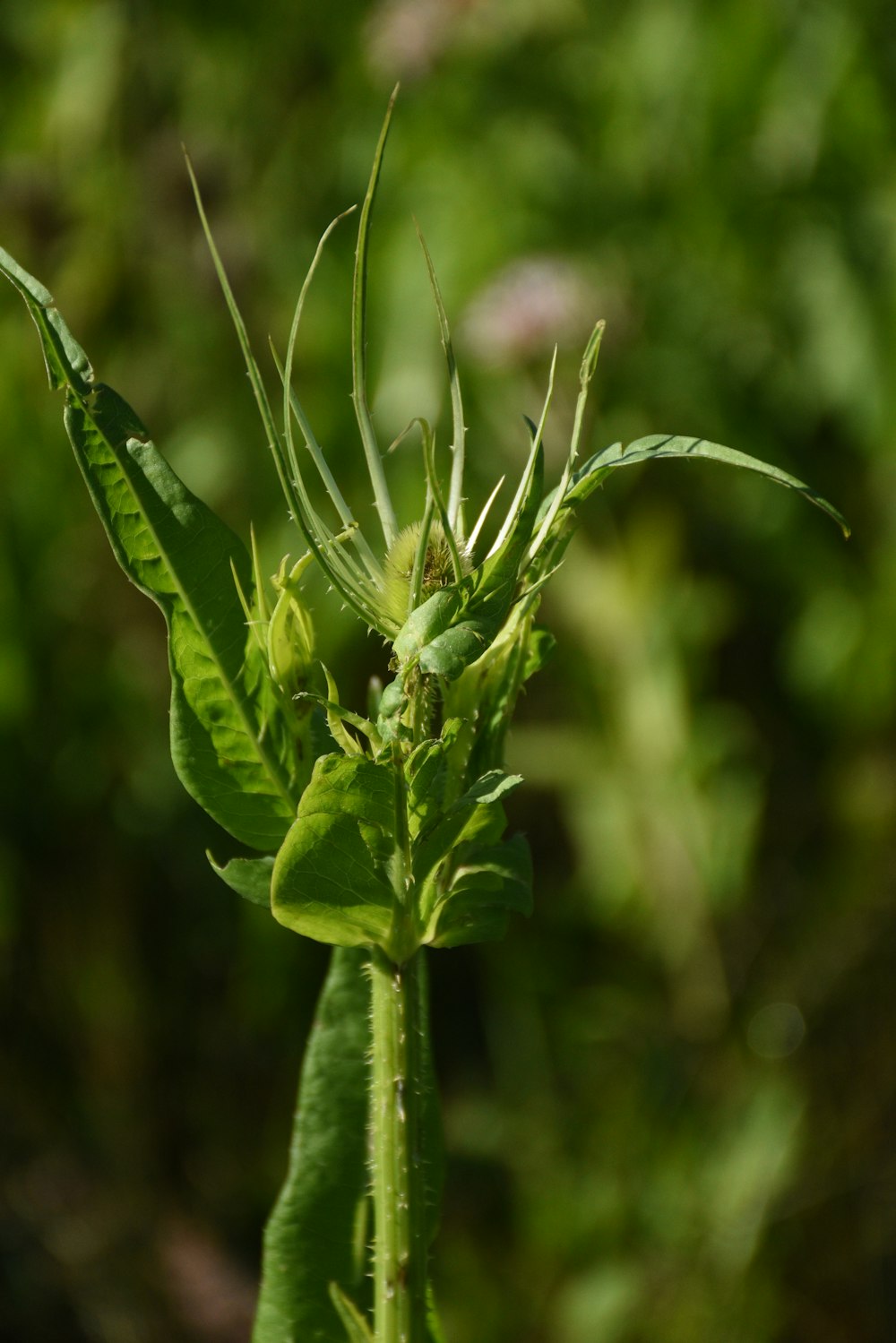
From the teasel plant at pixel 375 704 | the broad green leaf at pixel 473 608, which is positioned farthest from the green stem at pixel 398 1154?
the broad green leaf at pixel 473 608

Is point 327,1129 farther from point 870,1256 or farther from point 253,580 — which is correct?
point 870,1256

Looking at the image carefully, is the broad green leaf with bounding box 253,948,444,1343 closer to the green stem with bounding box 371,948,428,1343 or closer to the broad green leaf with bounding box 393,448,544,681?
the green stem with bounding box 371,948,428,1343

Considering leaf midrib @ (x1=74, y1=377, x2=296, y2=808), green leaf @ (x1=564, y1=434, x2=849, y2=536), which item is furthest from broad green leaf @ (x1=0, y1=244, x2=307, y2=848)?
green leaf @ (x1=564, y1=434, x2=849, y2=536)

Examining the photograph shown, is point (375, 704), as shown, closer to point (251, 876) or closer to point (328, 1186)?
point (251, 876)

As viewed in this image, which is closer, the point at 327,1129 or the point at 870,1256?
the point at 327,1129

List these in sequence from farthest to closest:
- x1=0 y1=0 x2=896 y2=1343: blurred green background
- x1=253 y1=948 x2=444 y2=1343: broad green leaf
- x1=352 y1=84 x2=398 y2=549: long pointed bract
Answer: x1=0 y1=0 x2=896 y2=1343: blurred green background
x1=253 y1=948 x2=444 y2=1343: broad green leaf
x1=352 y1=84 x2=398 y2=549: long pointed bract

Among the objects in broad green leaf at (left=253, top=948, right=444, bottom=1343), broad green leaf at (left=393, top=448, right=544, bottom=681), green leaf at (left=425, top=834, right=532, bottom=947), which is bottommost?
broad green leaf at (left=253, top=948, right=444, bottom=1343)

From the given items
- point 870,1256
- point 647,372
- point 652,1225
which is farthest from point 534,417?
point 870,1256

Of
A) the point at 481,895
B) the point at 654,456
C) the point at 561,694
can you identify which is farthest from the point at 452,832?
the point at 561,694
